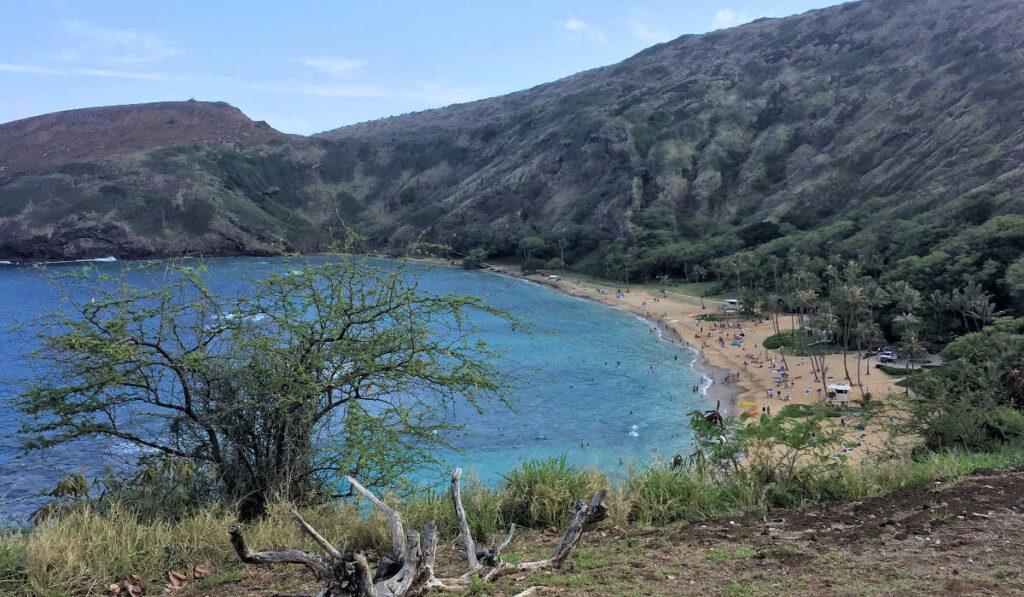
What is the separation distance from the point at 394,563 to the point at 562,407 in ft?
101

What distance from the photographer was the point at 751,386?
1470 inches

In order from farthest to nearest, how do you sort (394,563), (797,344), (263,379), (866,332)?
(797,344) < (866,332) < (263,379) < (394,563)

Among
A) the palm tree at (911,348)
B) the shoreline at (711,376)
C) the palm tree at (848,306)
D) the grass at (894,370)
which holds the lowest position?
the shoreline at (711,376)

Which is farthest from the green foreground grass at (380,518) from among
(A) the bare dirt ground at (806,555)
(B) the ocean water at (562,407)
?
(B) the ocean water at (562,407)

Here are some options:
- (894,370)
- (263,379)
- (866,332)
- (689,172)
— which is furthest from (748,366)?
(689,172)

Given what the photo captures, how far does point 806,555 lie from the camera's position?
541 centimetres

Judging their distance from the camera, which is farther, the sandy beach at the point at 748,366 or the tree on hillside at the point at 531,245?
the tree on hillside at the point at 531,245

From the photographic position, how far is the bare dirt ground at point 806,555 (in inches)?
191

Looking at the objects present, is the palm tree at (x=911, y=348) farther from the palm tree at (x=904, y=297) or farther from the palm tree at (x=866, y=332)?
the palm tree at (x=904, y=297)

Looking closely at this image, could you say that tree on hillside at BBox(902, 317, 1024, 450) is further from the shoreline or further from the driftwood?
the driftwood

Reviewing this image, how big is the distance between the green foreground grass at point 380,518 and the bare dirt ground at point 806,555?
0.37m

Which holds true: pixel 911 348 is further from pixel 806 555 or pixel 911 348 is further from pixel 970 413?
pixel 806 555

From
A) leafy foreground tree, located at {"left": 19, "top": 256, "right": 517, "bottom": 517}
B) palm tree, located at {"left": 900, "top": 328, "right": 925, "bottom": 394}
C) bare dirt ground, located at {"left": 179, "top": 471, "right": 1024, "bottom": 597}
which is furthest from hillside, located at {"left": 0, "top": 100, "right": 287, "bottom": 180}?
bare dirt ground, located at {"left": 179, "top": 471, "right": 1024, "bottom": 597}

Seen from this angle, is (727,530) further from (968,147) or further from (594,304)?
(968,147)
